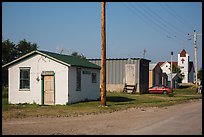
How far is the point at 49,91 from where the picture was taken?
2539 centimetres

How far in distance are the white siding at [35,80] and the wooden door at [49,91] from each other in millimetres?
347

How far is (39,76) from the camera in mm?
25562

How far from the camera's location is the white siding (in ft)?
82.3

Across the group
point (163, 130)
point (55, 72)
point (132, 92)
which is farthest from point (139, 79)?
point (163, 130)

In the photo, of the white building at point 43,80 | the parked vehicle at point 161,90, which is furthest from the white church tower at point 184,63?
the white building at point 43,80

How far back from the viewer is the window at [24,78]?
85.2 ft

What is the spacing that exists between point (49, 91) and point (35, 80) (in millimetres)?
1397

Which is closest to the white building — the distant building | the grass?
the grass

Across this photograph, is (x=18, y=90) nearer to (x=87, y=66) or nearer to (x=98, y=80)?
(x=87, y=66)

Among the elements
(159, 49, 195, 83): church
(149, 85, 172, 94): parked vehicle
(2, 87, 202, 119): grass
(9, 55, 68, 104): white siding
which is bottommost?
(2, 87, 202, 119): grass

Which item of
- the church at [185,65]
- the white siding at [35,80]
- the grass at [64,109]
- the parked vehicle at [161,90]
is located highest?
the church at [185,65]

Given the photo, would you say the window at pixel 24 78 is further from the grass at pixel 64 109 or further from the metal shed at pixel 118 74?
the metal shed at pixel 118 74

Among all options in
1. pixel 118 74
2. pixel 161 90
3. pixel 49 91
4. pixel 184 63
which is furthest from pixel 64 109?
pixel 184 63

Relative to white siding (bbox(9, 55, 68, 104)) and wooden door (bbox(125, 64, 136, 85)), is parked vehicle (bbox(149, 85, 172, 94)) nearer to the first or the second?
wooden door (bbox(125, 64, 136, 85))
